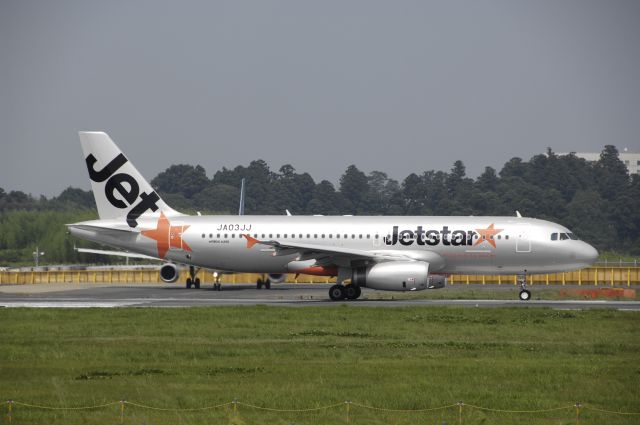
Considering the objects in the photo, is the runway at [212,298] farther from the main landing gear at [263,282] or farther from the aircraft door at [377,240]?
the aircraft door at [377,240]

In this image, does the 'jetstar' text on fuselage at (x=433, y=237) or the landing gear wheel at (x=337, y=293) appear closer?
the landing gear wheel at (x=337, y=293)

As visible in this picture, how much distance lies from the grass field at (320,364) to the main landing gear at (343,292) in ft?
28.0

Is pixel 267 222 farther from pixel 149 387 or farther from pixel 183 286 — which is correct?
pixel 149 387

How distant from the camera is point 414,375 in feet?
86.3

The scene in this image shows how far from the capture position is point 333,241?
54.4m

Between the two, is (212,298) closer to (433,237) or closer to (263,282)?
(433,237)

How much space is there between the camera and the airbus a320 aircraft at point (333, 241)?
5141 cm

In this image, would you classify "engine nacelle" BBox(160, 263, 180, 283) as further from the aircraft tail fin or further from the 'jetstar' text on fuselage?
the 'jetstar' text on fuselage

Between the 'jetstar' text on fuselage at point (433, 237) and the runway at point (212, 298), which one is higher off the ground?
the 'jetstar' text on fuselage at point (433, 237)

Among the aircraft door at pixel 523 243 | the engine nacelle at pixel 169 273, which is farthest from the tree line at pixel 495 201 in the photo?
the aircraft door at pixel 523 243

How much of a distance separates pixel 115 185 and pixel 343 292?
47.8 ft

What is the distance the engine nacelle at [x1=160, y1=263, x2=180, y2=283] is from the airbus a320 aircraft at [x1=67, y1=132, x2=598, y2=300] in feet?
30.6

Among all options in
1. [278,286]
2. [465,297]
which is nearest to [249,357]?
[465,297]

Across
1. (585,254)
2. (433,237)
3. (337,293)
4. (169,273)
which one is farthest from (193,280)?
(585,254)
